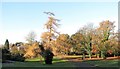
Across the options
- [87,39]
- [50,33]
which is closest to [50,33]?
[50,33]

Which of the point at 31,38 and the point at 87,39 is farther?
the point at 87,39

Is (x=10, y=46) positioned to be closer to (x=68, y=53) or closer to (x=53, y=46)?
(x=53, y=46)

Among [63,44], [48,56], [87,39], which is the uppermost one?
[87,39]

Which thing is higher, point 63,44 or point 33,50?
point 63,44

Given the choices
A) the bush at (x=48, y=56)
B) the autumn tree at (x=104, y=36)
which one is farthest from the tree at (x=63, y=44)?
the bush at (x=48, y=56)

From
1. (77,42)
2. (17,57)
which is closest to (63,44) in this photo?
(77,42)

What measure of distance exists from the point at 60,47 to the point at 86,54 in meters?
5.55

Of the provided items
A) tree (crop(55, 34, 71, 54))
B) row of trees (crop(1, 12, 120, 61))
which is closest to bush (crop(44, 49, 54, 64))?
row of trees (crop(1, 12, 120, 61))

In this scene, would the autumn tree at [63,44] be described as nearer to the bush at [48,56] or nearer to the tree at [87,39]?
the tree at [87,39]

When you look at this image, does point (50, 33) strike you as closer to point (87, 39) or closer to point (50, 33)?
point (50, 33)

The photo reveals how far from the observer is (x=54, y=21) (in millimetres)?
24125

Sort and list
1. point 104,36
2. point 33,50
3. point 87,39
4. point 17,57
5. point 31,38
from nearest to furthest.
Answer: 1. point 17,57
2. point 33,50
3. point 31,38
4. point 104,36
5. point 87,39

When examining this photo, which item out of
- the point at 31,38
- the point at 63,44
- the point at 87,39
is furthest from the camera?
the point at 87,39

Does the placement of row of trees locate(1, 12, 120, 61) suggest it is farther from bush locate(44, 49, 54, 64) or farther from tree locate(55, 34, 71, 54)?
bush locate(44, 49, 54, 64)
